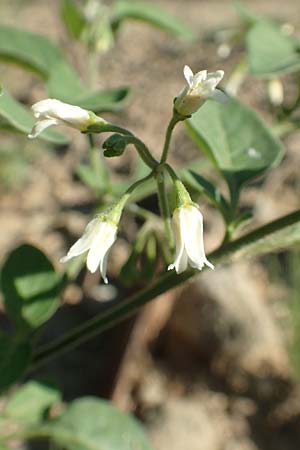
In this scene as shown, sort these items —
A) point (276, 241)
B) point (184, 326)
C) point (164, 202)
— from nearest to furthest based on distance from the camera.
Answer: point (164, 202), point (276, 241), point (184, 326)

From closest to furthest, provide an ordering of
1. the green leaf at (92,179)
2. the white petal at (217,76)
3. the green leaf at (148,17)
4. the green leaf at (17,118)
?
the white petal at (217,76), the green leaf at (17,118), the green leaf at (92,179), the green leaf at (148,17)

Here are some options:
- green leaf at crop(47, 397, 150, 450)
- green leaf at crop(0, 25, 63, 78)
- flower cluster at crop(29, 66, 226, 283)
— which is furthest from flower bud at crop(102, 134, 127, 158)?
green leaf at crop(47, 397, 150, 450)

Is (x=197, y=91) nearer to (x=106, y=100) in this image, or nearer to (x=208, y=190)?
(x=208, y=190)

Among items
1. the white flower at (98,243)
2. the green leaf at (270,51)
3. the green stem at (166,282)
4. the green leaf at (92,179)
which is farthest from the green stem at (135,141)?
the green leaf at (92,179)

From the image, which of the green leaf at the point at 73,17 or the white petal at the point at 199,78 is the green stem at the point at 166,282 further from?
the green leaf at the point at 73,17

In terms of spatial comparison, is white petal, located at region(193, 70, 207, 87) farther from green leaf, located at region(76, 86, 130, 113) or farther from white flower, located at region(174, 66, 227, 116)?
green leaf, located at region(76, 86, 130, 113)

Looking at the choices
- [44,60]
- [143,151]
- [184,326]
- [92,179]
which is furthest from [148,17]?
[184,326]
